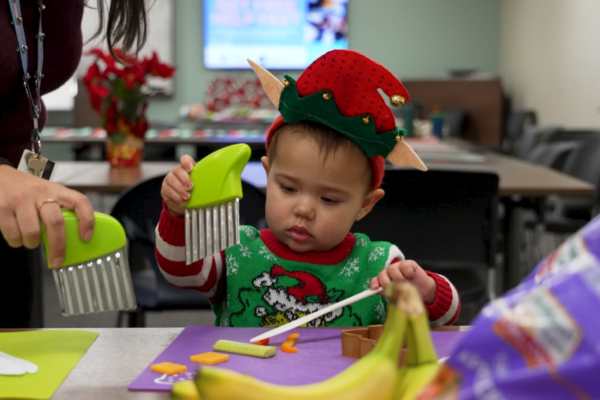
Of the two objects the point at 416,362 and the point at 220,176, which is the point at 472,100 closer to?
the point at 220,176

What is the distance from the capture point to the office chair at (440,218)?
2.05m

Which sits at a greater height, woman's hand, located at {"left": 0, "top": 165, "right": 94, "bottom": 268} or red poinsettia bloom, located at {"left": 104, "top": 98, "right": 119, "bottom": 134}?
woman's hand, located at {"left": 0, "top": 165, "right": 94, "bottom": 268}

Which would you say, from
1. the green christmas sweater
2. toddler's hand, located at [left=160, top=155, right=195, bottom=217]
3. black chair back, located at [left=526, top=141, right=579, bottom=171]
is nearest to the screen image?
black chair back, located at [left=526, top=141, right=579, bottom=171]

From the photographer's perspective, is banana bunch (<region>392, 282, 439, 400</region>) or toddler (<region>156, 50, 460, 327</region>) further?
toddler (<region>156, 50, 460, 327</region>)

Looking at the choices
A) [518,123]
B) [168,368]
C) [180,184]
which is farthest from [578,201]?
[168,368]

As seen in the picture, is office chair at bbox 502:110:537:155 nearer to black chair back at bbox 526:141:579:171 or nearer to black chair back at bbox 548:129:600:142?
black chair back at bbox 548:129:600:142

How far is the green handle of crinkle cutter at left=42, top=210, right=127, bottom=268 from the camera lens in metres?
0.73

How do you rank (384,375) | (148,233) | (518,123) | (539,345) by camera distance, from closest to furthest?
(539,345) < (384,375) < (148,233) < (518,123)

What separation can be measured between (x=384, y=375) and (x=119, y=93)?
8.48 feet

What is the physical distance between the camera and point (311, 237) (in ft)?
3.64

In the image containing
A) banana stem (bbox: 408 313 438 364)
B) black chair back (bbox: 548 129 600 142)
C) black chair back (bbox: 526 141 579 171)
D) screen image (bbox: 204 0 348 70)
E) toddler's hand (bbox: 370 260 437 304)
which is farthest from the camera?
screen image (bbox: 204 0 348 70)

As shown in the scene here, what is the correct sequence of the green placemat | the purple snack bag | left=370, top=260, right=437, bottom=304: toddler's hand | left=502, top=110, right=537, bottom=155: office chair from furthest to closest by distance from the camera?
left=502, top=110, right=537, bottom=155: office chair, left=370, top=260, right=437, bottom=304: toddler's hand, the green placemat, the purple snack bag

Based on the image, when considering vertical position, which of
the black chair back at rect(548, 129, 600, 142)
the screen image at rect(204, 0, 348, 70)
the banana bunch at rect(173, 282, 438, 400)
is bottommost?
the black chair back at rect(548, 129, 600, 142)

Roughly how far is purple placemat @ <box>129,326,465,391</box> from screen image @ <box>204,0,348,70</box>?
7.84 m
